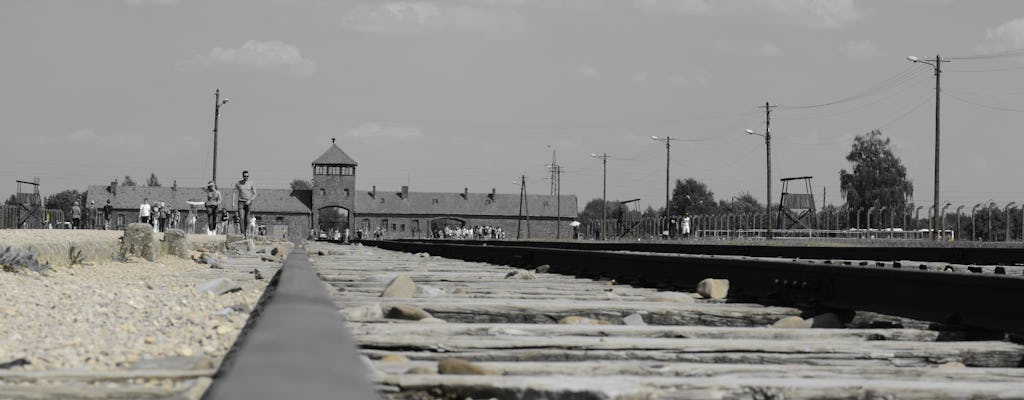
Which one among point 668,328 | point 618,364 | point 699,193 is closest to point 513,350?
point 618,364

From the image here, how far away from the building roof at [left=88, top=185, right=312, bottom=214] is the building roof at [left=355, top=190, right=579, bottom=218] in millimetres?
7890

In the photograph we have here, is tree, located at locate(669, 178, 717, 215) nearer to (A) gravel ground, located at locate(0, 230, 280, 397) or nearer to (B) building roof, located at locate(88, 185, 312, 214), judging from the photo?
(B) building roof, located at locate(88, 185, 312, 214)

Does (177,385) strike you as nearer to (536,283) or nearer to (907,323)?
(907,323)

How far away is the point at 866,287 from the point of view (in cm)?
524

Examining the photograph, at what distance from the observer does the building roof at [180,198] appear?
132 meters

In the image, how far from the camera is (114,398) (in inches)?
96.0

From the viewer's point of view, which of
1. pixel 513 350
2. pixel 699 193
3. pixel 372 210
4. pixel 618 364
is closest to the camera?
pixel 618 364

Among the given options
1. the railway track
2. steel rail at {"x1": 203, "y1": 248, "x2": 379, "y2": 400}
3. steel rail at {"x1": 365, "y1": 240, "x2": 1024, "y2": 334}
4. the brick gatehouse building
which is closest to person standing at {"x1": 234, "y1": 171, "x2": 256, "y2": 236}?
steel rail at {"x1": 365, "y1": 240, "x2": 1024, "y2": 334}

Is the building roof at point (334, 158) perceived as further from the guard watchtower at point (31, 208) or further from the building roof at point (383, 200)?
the guard watchtower at point (31, 208)

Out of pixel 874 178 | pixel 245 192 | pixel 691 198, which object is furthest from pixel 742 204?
pixel 245 192

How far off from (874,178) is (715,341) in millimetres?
97252

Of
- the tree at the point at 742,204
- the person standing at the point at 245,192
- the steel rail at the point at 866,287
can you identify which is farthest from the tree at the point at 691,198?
the steel rail at the point at 866,287

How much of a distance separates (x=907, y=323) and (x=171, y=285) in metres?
5.15

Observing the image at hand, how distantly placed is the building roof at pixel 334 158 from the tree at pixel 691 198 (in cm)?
5172
